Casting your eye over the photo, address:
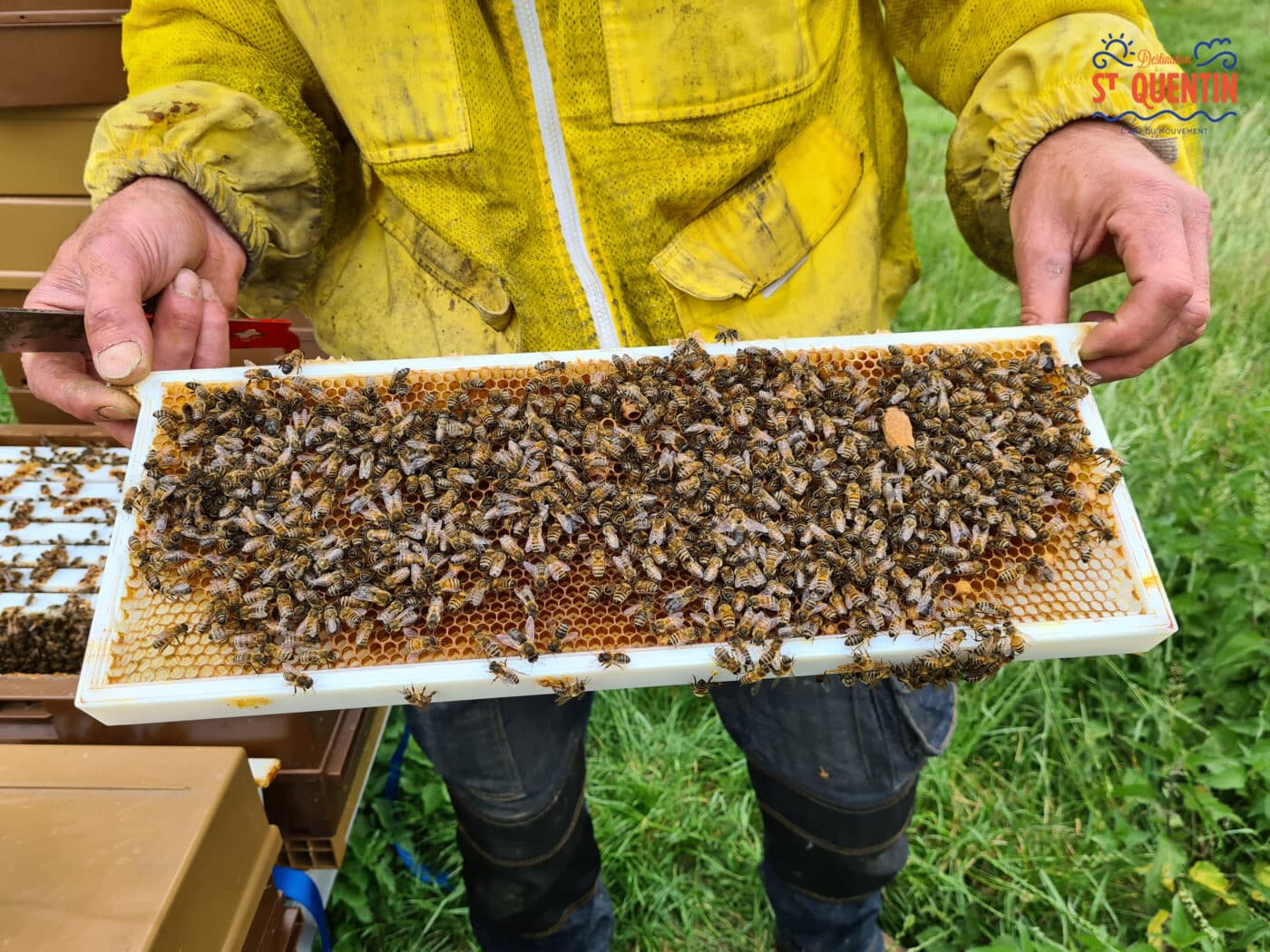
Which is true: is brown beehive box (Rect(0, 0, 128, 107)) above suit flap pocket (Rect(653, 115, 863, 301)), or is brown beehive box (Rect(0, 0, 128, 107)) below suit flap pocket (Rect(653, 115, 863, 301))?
below

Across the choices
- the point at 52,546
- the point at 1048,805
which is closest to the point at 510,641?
the point at 52,546

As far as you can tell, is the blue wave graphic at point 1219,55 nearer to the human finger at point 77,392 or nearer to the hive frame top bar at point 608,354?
the hive frame top bar at point 608,354

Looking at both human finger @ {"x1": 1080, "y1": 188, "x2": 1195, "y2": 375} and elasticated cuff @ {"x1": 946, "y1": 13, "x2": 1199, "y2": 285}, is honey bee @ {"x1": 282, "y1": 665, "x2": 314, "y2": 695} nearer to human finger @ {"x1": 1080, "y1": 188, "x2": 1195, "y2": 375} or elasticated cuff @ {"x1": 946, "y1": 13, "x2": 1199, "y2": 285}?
human finger @ {"x1": 1080, "y1": 188, "x2": 1195, "y2": 375}

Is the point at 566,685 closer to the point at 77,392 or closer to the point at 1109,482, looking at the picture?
the point at 1109,482

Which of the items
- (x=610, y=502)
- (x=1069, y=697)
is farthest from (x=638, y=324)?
(x=1069, y=697)

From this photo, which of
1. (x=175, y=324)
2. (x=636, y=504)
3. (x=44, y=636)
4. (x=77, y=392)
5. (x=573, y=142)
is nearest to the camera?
(x=636, y=504)

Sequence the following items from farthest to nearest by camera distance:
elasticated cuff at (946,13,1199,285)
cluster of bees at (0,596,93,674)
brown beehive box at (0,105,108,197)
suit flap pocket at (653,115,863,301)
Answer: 1. brown beehive box at (0,105,108,197)
2. cluster of bees at (0,596,93,674)
3. suit flap pocket at (653,115,863,301)
4. elasticated cuff at (946,13,1199,285)

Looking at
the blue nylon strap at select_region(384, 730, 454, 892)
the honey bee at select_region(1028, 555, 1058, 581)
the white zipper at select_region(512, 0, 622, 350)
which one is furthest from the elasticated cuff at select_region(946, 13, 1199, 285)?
the blue nylon strap at select_region(384, 730, 454, 892)
